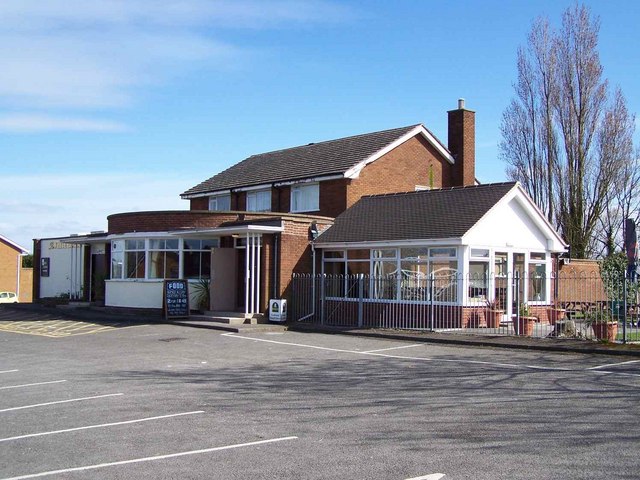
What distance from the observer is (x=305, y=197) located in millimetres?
30062

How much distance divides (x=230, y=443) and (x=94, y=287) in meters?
25.1

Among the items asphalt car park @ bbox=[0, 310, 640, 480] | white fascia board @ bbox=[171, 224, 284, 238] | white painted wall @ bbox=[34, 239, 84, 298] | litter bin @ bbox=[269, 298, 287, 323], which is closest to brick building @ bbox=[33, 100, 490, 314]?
white fascia board @ bbox=[171, 224, 284, 238]

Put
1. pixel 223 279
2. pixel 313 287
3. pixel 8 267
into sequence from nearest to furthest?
pixel 313 287
pixel 223 279
pixel 8 267

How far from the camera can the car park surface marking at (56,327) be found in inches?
867

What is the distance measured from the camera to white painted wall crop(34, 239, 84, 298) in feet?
114

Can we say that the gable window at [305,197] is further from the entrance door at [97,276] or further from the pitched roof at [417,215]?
the entrance door at [97,276]

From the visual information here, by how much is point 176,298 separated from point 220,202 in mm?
10314

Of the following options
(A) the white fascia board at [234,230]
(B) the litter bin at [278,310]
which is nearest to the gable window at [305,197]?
(A) the white fascia board at [234,230]

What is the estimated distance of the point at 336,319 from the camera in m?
24.1

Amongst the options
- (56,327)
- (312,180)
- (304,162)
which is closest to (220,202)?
(304,162)

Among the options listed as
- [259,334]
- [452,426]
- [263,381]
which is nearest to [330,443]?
[452,426]

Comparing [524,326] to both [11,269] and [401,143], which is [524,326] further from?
[11,269]

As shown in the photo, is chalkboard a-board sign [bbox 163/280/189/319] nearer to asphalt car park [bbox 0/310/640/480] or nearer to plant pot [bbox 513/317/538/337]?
asphalt car park [bbox 0/310/640/480]

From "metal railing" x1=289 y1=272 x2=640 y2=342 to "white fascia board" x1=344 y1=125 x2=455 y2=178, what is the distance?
5.59m
